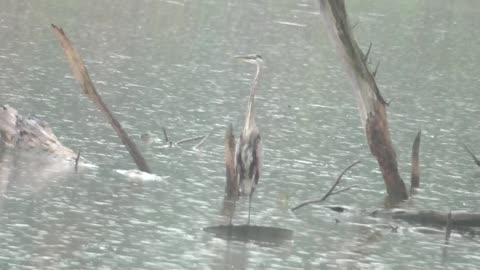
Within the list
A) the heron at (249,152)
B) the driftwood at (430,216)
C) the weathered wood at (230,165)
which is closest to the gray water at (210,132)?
the driftwood at (430,216)

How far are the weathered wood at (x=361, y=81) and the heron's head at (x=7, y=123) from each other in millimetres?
4793

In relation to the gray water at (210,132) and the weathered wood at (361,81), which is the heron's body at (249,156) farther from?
the weathered wood at (361,81)

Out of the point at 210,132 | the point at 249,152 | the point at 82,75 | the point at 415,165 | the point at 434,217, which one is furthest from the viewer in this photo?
the point at 210,132

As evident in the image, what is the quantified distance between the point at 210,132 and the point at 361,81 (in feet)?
19.4

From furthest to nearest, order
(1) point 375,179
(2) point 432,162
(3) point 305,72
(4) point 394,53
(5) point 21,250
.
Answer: (4) point 394,53 → (3) point 305,72 → (2) point 432,162 → (1) point 375,179 → (5) point 21,250

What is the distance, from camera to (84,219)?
49.3 feet

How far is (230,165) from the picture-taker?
53.7ft

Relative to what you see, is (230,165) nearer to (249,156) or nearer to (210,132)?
(249,156)

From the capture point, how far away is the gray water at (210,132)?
1435 centimetres

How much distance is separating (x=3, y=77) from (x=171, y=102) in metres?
3.34

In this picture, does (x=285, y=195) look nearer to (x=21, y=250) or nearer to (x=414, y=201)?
(x=414, y=201)

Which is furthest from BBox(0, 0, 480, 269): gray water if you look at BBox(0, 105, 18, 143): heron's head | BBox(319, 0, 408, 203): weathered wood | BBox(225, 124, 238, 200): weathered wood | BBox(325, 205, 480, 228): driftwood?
BBox(319, 0, 408, 203): weathered wood

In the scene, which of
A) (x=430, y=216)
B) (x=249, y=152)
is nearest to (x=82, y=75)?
(x=249, y=152)

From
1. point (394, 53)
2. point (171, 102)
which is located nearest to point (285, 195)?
point (171, 102)
